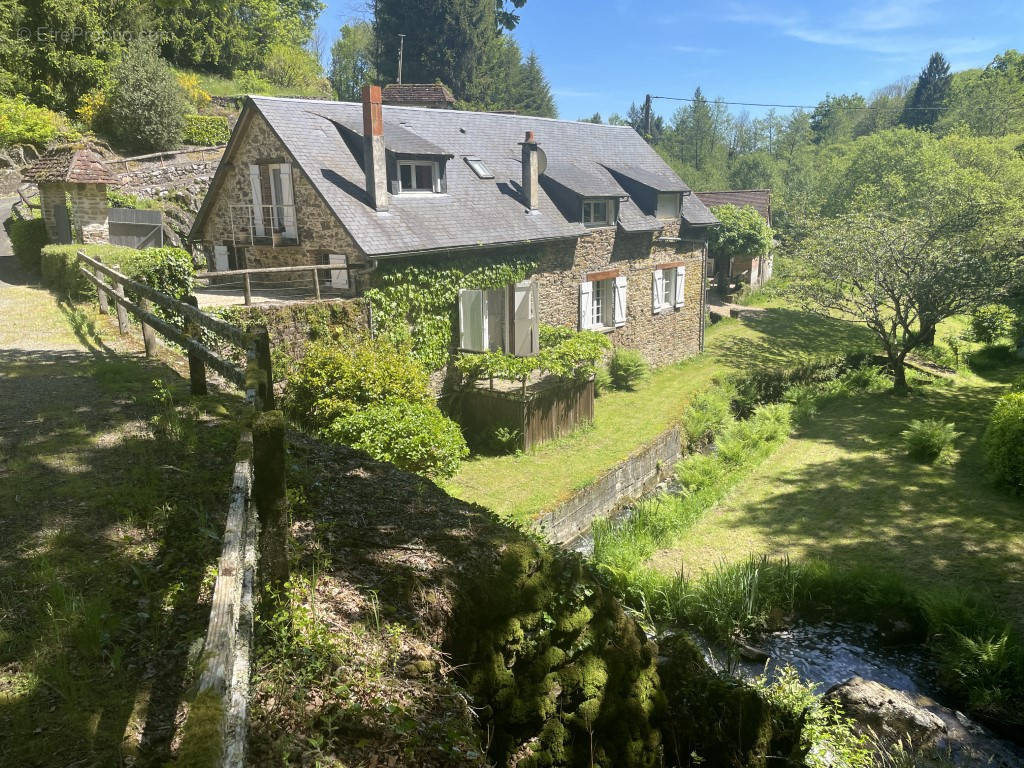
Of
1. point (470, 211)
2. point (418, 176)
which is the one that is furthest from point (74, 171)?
point (470, 211)

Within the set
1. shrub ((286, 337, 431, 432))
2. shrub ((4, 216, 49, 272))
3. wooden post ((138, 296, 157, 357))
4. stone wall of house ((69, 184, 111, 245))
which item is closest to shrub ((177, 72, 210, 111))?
shrub ((4, 216, 49, 272))

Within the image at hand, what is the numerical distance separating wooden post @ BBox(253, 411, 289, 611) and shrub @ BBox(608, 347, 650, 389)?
1691 centimetres

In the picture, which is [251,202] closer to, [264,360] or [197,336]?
[197,336]

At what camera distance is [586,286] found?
1873 centimetres

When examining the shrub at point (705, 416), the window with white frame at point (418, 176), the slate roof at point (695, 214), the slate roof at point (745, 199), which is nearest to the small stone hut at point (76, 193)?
the window with white frame at point (418, 176)

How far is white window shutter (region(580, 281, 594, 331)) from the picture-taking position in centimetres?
1873

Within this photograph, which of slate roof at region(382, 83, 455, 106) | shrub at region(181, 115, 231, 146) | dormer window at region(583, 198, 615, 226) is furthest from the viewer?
shrub at region(181, 115, 231, 146)

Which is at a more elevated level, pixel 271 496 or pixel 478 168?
pixel 478 168

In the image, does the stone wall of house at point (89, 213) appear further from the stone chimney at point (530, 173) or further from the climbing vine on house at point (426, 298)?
the stone chimney at point (530, 173)

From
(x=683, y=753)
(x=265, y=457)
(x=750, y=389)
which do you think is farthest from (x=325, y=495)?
(x=750, y=389)

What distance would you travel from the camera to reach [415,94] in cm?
2712

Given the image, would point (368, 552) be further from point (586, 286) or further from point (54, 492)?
point (586, 286)

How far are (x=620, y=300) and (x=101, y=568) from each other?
1769 centimetres

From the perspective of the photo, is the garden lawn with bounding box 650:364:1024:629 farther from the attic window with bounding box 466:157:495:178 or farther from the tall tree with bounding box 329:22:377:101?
the tall tree with bounding box 329:22:377:101
